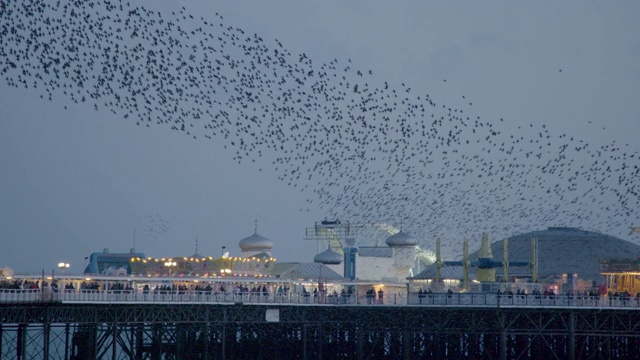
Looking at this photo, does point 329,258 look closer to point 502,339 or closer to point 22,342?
point 502,339

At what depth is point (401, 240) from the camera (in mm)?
137000

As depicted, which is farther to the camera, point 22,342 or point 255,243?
point 255,243

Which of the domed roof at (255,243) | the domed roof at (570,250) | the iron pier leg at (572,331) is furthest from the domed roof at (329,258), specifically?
the iron pier leg at (572,331)

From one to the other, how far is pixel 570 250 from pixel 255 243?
56.9m

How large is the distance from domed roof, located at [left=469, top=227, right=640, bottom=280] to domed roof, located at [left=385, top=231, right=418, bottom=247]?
29115 millimetres

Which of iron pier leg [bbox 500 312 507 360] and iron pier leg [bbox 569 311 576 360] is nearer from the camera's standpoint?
iron pier leg [bbox 569 311 576 360]

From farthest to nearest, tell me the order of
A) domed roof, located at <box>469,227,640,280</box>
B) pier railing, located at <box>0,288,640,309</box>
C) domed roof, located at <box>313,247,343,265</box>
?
domed roof, located at <box>469,227,640,280</box> → domed roof, located at <box>313,247,343,265</box> → pier railing, located at <box>0,288,640,309</box>

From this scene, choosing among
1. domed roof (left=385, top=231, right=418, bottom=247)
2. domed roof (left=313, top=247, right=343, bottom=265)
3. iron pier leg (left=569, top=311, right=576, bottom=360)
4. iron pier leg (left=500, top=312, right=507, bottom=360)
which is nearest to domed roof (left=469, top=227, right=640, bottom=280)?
domed roof (left=385, top=231, right=418, bottom=247)

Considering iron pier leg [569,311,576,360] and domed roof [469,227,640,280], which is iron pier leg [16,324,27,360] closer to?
iron pier leg [569,311,576,360]

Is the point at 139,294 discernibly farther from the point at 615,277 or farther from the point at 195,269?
the point at 615,277

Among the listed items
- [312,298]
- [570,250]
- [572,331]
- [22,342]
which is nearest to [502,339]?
Answer: [572,331]

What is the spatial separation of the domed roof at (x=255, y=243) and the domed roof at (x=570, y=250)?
43.3m

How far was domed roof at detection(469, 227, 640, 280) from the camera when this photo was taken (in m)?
165

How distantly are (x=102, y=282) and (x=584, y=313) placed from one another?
36017mm
